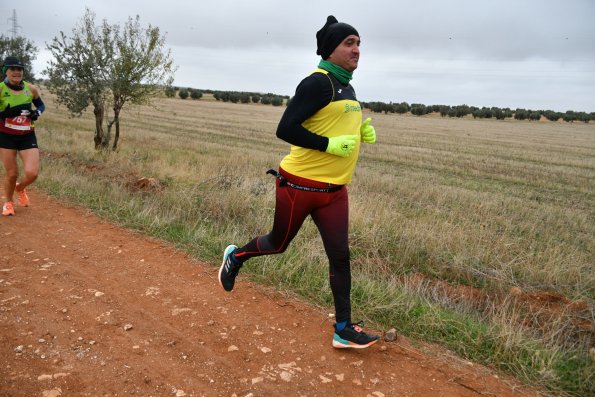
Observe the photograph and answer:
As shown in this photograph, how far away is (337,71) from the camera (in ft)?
10.3

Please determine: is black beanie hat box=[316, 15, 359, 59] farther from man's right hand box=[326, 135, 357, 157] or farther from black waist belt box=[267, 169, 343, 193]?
black waist belt box=[267, 169, 343, 193]

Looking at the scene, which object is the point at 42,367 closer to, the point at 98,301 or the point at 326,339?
the point at 98,301

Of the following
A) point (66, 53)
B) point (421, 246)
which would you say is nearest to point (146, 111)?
point (66, 53)

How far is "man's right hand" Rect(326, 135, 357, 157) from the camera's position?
306cm

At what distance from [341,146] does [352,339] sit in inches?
54.5

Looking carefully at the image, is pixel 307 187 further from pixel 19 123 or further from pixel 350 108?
pixel 19 123

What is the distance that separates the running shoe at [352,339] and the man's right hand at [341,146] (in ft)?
4.14

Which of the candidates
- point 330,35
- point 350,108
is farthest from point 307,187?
point 330,35

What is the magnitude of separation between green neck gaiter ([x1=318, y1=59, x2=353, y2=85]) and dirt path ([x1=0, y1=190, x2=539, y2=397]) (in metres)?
1.94

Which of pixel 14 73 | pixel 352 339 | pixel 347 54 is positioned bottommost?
pixel 352 339

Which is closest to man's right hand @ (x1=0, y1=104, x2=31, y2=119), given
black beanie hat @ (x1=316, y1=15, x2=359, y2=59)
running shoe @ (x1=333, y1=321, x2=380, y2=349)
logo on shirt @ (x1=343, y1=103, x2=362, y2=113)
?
black beanie hat @ (x1=316, y1=15, x2=359, y2=59)

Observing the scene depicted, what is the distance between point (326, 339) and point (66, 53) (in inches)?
437

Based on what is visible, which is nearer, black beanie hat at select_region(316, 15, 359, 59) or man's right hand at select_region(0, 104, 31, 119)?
black beanie hat at select_region(316, 15, 359, 59)

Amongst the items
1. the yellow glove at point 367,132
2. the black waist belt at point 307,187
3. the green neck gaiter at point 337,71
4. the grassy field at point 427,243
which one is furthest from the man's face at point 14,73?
the yellow glove at point 367,132
